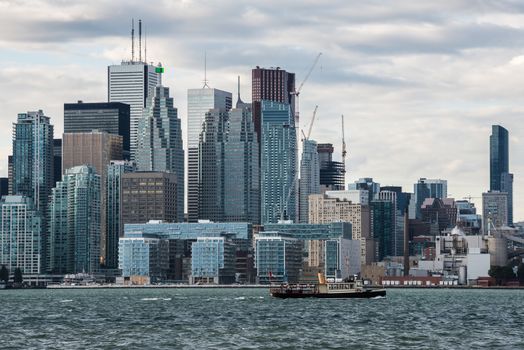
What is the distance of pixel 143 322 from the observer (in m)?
171

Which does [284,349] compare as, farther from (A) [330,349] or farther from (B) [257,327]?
(B) [257,327]

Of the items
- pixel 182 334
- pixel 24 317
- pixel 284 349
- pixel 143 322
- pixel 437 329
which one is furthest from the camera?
pixel 24 317

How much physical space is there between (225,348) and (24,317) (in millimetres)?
72383

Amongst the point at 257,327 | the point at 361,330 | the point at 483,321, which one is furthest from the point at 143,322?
the point at 483,321

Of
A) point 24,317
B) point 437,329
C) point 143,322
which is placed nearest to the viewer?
point 437,329

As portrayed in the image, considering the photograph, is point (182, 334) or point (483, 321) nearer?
point (182, 334)

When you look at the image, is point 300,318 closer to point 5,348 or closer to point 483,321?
point 483,321

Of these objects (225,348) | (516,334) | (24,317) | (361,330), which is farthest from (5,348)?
(24,317)

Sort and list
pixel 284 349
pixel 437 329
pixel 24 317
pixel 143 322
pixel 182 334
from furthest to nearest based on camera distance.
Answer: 1. pixel 24 317
2. pixel 143 322
3. pixel 437 329
4. pixel 182 334
5. pixel 284 349

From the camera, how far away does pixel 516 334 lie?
147 meters

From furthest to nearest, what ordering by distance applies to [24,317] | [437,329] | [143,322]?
[24,317] < [143,322] < [437,329]

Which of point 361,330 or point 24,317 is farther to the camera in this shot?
point 24,317

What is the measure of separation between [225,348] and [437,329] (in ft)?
123

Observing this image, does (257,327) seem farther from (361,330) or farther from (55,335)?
(55,335)
